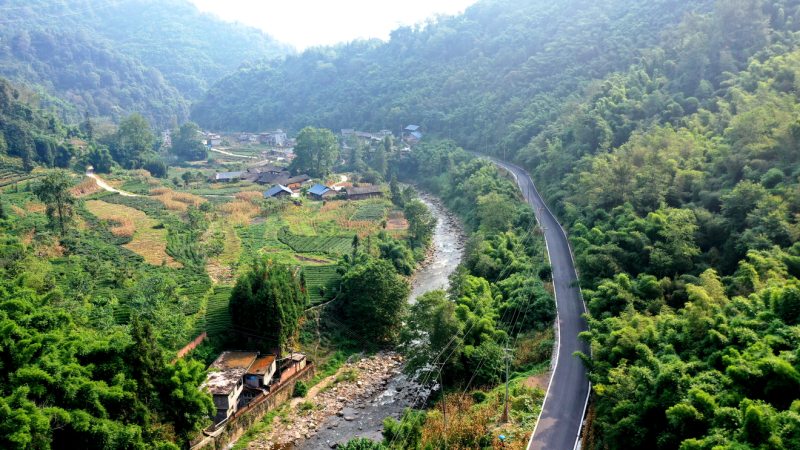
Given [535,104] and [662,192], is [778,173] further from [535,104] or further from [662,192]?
[535,104]

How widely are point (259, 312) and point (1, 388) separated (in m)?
11.0

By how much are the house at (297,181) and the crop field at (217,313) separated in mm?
30114

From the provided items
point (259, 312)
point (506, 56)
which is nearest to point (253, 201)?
point (259, 312)

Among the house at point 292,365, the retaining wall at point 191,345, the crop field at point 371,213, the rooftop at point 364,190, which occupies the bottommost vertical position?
the house at point 292,365

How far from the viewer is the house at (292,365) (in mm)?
24422

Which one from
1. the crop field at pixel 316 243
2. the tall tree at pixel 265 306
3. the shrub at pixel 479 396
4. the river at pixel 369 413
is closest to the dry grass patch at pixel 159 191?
the crop field at pixel 316 243

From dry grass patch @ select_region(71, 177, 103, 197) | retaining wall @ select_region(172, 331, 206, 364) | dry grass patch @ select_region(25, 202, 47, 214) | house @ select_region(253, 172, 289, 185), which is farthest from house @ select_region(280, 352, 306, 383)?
house @ select_region(253, 172, 289, 185)

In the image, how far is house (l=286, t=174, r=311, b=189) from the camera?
5828cm

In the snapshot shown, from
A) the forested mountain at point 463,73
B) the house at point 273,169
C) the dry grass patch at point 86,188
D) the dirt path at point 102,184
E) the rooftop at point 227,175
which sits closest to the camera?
the dry grass patch at point 86,188

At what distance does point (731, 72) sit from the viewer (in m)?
41.3

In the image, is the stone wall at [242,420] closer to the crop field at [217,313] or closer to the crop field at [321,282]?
the crop field at [217,313]

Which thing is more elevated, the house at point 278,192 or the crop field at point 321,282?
the house at point 278,192

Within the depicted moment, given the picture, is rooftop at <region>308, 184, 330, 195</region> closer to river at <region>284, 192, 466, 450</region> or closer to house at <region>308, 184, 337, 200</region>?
house at <region>308, 184, 337, 200</region>

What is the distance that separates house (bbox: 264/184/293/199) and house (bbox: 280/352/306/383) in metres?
29.9
